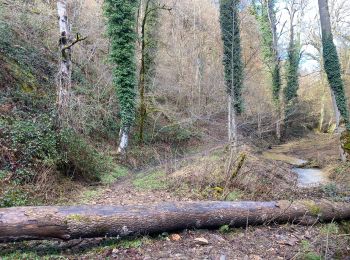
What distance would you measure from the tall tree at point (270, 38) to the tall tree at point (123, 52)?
14.9 meters

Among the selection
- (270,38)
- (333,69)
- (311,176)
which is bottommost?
(311,176)

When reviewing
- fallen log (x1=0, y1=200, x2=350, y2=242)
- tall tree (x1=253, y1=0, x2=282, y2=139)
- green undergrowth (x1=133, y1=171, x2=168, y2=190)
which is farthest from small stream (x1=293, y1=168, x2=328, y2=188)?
tall tree (x1=253, y1=0, x2=282, y2=139)

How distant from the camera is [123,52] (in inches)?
514

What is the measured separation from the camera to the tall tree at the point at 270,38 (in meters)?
24.2

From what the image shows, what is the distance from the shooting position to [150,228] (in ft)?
15.4

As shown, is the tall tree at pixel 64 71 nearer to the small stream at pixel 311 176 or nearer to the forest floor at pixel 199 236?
the forest floor at pixel 199 236

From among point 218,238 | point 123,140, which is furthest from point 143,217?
point 123,140

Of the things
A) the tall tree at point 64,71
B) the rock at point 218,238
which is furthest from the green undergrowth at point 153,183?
the rock at point 218,238

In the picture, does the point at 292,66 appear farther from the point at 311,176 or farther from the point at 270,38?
the point at 311,176

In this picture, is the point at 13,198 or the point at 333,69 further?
the point at 333,69

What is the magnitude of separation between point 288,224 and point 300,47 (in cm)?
2369

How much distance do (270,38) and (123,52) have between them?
16.9 meters

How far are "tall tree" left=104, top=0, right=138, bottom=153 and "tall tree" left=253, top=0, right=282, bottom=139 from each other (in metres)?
14.9

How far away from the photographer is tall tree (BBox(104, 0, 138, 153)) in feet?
42.7
